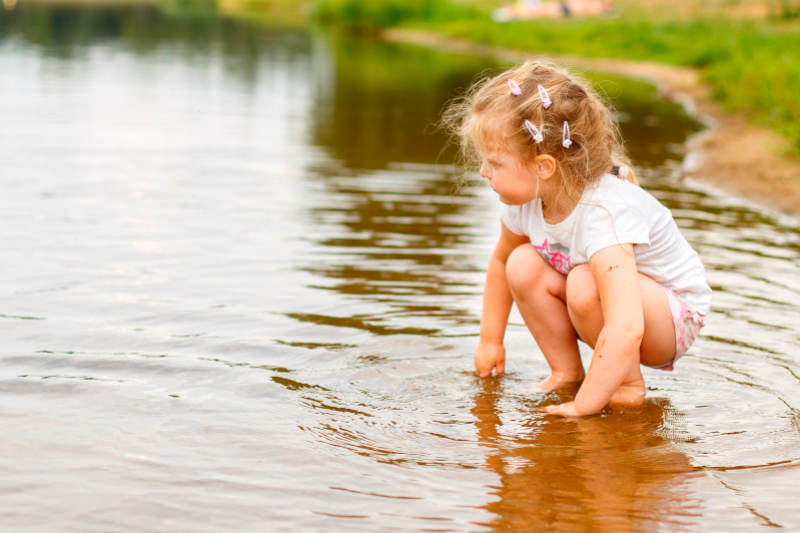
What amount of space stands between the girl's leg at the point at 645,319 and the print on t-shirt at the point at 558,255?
63mm

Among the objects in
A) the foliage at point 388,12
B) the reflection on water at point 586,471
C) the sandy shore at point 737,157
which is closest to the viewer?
the reflection on water at point 586,471

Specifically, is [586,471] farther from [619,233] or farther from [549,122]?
[549,122]

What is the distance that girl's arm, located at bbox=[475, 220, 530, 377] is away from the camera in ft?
9.38

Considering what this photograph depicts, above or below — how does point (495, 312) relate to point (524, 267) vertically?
below

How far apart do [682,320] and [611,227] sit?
17.1 inches

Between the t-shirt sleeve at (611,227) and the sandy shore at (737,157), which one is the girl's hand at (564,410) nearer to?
the t-shirt sleeve at (611,227)

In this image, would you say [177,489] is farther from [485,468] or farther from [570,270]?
[570,270]

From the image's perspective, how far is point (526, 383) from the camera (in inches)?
114

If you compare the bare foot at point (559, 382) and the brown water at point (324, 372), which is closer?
the brown water at point (324, 372)

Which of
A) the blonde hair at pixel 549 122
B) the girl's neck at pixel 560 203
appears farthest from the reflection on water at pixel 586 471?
the blonde hair at pixel 549 122

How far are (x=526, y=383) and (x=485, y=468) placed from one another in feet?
2.34

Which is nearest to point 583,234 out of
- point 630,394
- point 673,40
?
point 630,394

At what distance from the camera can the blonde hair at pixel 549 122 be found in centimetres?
237

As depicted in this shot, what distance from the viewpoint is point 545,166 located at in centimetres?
243
